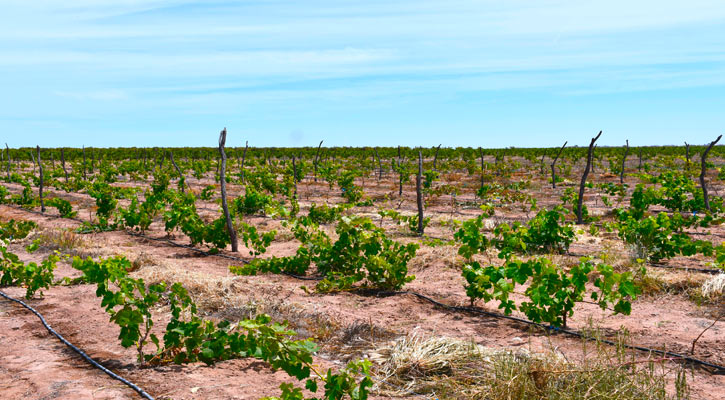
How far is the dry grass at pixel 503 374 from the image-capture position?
357cm

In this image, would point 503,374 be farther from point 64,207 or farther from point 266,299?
point 64,207

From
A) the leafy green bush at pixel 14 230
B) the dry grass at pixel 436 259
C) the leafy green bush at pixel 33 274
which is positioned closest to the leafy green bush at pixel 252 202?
the leafy green bush at pixel 14 230

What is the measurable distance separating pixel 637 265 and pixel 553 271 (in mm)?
3590

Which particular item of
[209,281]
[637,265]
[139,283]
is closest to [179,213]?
[209,281]

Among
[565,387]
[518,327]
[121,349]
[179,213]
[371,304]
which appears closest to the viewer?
[565,387]

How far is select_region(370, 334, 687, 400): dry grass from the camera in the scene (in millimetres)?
3574

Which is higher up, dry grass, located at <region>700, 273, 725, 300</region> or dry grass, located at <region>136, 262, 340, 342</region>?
dry grass, located at <region>700, 273, 725, 300</region>

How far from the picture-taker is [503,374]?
385 cm

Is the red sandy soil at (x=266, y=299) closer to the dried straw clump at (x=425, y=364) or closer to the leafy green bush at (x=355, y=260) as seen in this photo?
the leafy green bush at (x=355, y=260)

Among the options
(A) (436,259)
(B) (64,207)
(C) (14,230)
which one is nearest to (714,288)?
(A) (436,259)

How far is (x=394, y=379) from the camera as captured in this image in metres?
4.31

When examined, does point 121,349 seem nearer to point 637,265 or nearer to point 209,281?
point 209,281

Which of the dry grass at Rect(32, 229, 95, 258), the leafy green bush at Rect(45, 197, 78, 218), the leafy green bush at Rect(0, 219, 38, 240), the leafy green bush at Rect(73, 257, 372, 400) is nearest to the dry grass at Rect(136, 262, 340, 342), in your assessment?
the leafy green bush at Rect(73, 257, 372, 400)

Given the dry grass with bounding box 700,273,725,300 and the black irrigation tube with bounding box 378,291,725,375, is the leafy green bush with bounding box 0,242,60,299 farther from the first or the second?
the dry grass with bounding box 700,273,725,300
